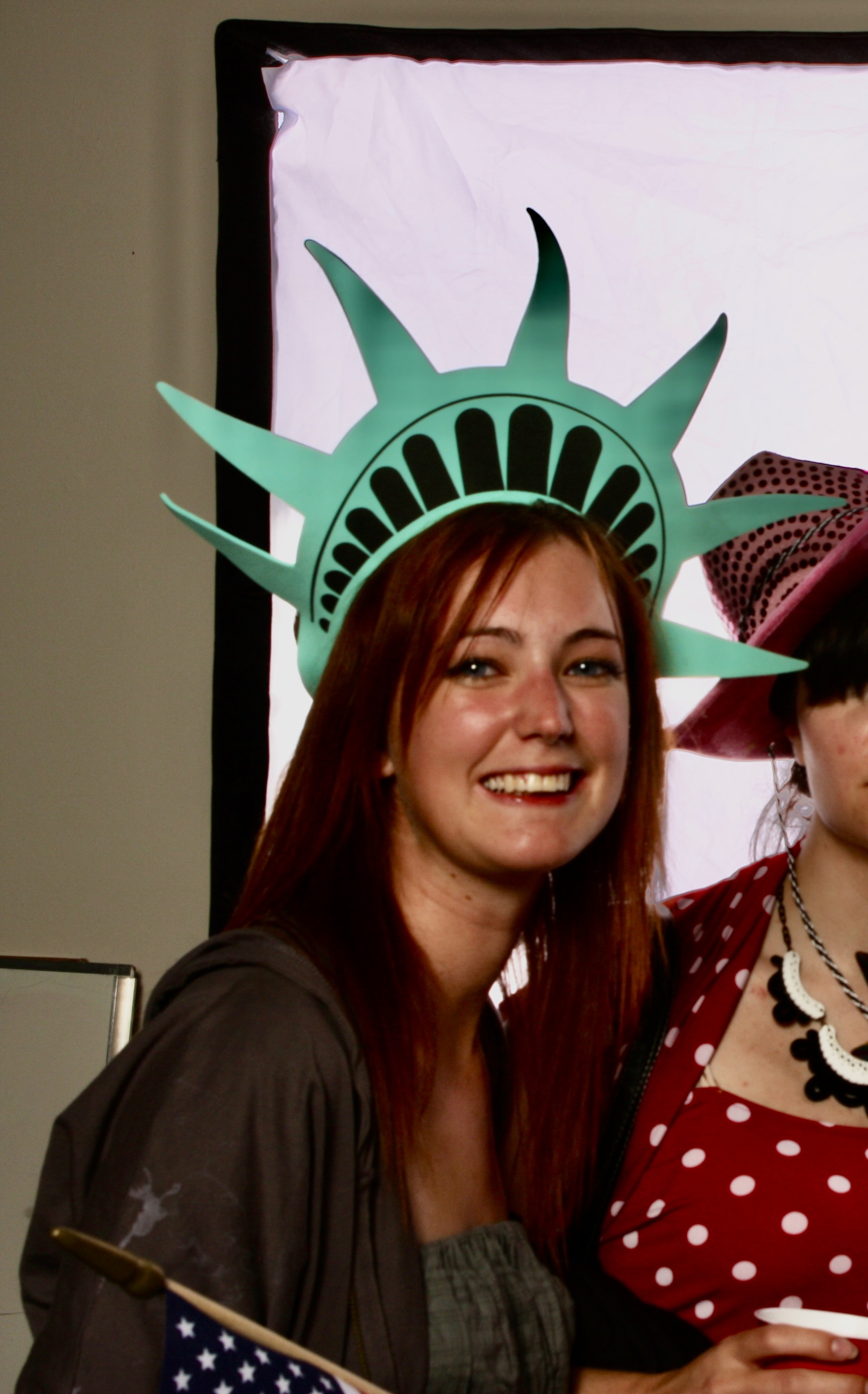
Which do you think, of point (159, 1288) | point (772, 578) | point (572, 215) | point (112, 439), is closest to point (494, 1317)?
point (159, 1288)

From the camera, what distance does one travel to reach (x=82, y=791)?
190 cm

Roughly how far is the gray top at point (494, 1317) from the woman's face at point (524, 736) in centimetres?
32

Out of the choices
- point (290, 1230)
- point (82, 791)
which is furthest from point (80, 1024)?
point (290, 1230)

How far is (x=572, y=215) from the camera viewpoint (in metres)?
1.85

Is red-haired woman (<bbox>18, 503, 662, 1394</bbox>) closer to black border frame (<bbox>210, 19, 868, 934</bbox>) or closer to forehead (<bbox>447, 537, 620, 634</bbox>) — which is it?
forehead (<bbox>447, 537, 620, 634</bbox>)

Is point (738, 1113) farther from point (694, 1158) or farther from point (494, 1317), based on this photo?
point (494, 1317)

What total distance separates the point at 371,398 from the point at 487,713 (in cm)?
98

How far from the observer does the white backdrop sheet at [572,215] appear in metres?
1.84

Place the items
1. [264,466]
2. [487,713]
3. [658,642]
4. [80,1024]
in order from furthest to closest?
[80,1024] < [658,642] < [264,466] < [487,713]

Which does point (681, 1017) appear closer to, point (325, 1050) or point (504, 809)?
point (504, 809)

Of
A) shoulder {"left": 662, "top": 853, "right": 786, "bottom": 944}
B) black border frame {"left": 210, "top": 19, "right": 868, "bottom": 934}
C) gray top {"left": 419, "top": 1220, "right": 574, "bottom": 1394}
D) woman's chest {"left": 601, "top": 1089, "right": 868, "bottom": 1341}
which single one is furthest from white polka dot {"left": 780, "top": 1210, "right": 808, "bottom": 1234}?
black border frame {"left": 210, "top": 19, "right": 868, "bottom": 934}

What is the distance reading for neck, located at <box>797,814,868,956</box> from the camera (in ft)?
3.96

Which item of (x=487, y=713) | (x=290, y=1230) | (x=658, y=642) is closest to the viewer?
(x=290, y=1230)

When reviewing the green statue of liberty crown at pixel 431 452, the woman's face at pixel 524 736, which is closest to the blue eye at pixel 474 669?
the woman's face at pixel 524 736
